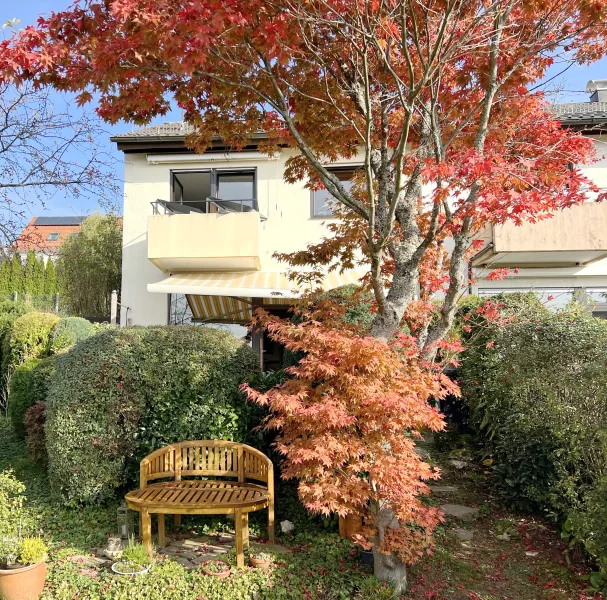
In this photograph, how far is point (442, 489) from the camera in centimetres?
803

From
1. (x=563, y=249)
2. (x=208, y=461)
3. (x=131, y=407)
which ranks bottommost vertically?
(x=208, y=461)

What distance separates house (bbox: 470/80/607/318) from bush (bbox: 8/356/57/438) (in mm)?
10232

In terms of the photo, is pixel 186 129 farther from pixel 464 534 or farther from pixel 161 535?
pixel 464 534

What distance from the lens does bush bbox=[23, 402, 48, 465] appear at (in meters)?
8.60

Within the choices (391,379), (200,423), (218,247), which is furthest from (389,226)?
(218,247)

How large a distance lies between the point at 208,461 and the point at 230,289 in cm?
747

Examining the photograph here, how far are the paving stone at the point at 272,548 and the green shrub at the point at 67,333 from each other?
750cm

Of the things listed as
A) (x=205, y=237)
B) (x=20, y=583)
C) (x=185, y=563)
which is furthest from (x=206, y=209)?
(x=20, y=583)

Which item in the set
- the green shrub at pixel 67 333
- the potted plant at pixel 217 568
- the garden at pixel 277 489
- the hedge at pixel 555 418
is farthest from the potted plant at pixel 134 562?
the green shrub at pixel 67 333

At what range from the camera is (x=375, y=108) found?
6.56m

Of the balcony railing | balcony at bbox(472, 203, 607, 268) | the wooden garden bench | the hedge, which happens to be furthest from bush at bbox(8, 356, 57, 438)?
balcony at bbox(472, 203, 607, 268)

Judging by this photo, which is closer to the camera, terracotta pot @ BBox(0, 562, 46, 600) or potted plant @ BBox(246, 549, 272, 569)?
terracotta pot @ BBox(0, 562, 46, 600)

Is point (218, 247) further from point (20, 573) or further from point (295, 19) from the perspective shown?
point (20, 573)

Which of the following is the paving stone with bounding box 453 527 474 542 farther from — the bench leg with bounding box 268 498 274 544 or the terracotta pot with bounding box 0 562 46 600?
the terracotta pot with bounding box 0 562 46 600
